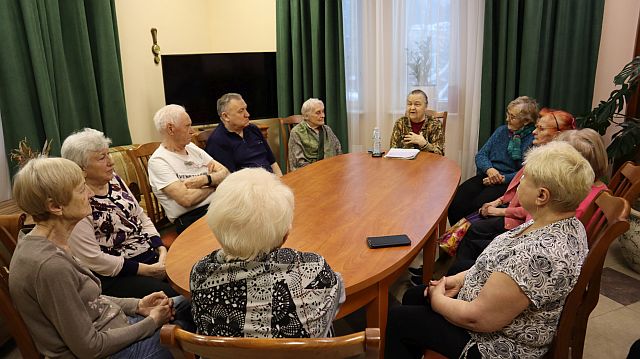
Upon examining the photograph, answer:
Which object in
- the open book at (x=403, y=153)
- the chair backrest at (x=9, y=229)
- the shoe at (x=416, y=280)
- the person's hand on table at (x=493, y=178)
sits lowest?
the shoe at (x=416, y=280)

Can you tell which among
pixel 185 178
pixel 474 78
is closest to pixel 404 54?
pixel 474 78

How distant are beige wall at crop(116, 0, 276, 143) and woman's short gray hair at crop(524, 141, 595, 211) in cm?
353

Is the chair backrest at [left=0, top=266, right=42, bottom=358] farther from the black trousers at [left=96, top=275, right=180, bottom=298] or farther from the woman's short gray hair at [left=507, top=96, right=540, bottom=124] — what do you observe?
the woman's short gray hair at [left=507, top=96, right=540, bottom=124]

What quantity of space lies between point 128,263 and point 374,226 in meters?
1.04

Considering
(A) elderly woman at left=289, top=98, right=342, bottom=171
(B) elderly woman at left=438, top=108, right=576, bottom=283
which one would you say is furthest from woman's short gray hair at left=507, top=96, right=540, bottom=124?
(A) elderly woman at left=289, top=98, right=342, bottom=171

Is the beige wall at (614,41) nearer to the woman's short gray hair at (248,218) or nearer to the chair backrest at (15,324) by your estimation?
the woman's short gray hair at (248,218)

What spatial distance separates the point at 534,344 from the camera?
126cm

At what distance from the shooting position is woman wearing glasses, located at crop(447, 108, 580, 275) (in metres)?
2.11

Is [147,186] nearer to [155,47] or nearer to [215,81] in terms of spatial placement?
[215,81]

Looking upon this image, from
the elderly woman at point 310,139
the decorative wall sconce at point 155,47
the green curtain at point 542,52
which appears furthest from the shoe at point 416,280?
the decorative wall sconce at point 155,47

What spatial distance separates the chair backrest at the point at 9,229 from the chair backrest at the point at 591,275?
184 cm

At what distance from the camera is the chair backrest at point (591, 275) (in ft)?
3.88

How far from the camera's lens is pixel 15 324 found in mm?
1259

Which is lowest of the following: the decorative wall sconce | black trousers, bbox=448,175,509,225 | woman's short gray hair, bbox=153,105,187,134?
black trousers, bbox=448,175,509,225
